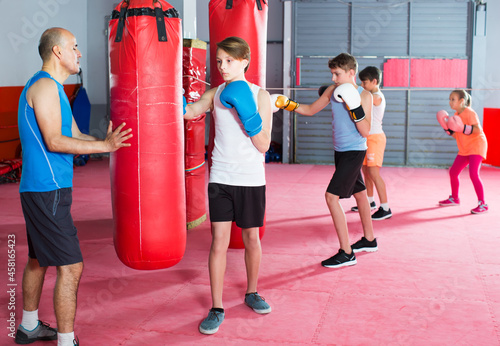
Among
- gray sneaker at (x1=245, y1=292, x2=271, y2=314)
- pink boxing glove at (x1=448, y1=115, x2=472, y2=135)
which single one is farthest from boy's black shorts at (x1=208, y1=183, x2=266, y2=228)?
pink boxing glove at (x1=448, y1=115, x2=472, y2=135)

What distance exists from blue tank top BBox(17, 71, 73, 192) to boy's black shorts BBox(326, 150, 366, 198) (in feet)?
6.50

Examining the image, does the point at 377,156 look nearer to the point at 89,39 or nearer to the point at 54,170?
the point at 54,170

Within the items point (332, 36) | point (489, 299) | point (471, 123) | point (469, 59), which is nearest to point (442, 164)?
point (469, 59)

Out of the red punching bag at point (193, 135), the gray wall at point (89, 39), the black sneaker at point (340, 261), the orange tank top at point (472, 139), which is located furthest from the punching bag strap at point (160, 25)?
the gray wall at point (89, 39)

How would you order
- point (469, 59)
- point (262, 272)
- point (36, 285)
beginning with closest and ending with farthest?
point (36, 285)
point (262, 272)
point (469, 59)

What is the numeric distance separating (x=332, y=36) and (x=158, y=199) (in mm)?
7572

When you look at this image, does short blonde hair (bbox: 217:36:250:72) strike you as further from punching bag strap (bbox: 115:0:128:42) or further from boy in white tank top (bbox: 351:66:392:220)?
boy in white tank top (bbox: 351:66:392:220)

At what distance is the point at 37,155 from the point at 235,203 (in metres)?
1.02

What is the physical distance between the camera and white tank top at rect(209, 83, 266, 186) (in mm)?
2848

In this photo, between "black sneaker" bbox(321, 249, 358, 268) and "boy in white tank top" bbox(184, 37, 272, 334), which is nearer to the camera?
"boy in white tank top" bbox(184, 37, 272, 334)

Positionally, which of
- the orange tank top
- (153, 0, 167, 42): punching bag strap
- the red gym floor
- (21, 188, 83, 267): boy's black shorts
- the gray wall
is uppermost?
the gray wall

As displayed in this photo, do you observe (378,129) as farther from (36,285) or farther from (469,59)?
(469,59)

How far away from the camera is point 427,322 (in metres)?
2.92

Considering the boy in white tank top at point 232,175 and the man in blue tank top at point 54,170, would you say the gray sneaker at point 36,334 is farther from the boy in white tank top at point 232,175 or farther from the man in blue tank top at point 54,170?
the boy in white tank top at point 232,175
